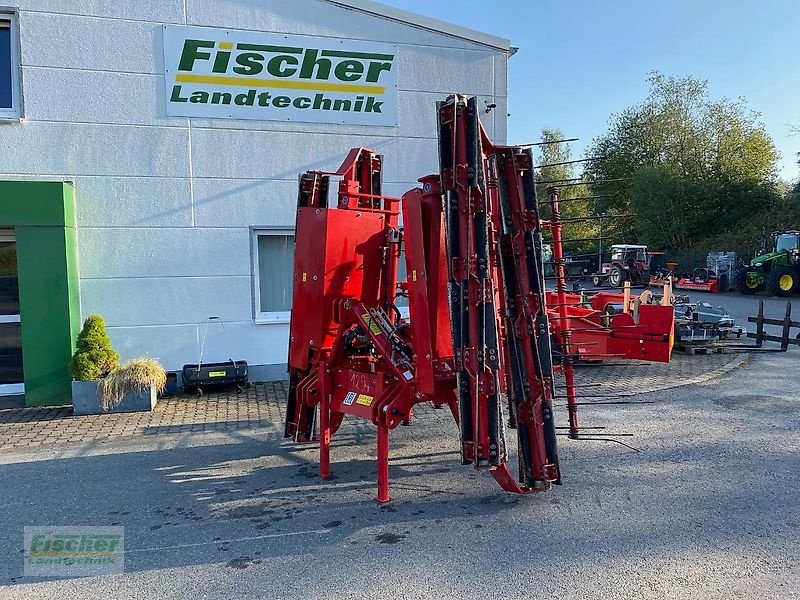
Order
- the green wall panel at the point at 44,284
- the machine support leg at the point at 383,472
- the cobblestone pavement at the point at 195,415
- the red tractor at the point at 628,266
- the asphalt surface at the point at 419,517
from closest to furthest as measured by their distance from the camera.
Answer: the asphalt surface at the point at 419,517 < the machine support leg at the point at 383,472 < the cobblestone pavement at the point at 195,415 < the green wall panel at the point at 44,284 < the red tractor at the point at 628,266

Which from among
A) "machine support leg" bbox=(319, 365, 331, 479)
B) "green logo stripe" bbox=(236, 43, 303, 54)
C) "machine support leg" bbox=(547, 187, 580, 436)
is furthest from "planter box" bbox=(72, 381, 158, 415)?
"machine support leg" bbox=(547, 187, 580, 436)

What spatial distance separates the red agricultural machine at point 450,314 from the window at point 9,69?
16.2 feet

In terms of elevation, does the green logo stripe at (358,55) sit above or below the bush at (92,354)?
above

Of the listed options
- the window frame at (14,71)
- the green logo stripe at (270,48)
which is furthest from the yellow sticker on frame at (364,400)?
the window frame at (14,71)

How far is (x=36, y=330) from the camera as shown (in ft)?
25.0

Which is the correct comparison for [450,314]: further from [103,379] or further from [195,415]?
[103,379]

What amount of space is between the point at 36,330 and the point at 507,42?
7619 millimetres

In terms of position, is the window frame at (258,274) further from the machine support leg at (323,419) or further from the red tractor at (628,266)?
the red tractor at (628,266)

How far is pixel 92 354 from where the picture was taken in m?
7.40

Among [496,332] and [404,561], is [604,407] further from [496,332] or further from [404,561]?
[404,561]

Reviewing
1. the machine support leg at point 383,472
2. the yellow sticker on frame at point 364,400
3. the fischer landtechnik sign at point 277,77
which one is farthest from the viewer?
the fischer landtechnik sign at point 277,77

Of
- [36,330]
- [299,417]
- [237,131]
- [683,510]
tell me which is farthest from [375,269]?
[36,330]

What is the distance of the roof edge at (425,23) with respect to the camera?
8.76 meters

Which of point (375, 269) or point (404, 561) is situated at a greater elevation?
point (375, 269)
